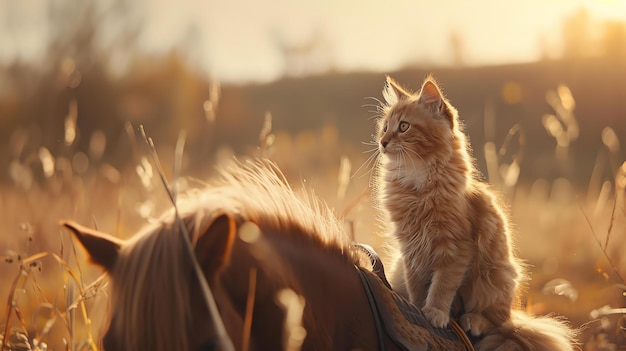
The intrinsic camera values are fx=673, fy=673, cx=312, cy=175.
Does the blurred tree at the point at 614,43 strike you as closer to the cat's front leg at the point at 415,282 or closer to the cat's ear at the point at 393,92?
the cat's ear at the point at 393,92

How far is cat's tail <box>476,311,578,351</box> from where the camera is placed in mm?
2381

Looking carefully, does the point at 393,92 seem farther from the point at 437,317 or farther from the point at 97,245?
the point at 97,245

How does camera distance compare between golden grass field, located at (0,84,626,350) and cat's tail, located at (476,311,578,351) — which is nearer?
cat's tail, located at (476,311,578,351)

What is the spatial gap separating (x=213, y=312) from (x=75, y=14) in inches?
699

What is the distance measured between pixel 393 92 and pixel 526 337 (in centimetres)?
179

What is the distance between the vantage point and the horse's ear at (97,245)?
1725mm

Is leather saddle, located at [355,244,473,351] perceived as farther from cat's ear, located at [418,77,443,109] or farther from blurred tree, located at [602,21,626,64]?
blurred tree, located at [602,21,626,64]

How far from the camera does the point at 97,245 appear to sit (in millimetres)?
Answer: 1726

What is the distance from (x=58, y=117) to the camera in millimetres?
14984

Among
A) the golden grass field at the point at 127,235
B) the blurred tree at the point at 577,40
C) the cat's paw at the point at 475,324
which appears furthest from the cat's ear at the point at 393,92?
the blurred tree at the point at 577,40

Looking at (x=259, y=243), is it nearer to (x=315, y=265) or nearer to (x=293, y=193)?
(x=315, y=265)

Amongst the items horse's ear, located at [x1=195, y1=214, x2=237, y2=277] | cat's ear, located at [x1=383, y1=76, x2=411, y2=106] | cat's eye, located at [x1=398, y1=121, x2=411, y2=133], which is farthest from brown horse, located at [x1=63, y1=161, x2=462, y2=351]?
cat's ear, located at [x1=383, y1=76, x2=411, y2=106]

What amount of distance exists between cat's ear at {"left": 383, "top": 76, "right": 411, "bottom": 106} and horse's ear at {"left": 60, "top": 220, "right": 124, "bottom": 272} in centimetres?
224

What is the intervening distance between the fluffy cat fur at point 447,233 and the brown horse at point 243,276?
0.41 m
